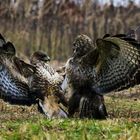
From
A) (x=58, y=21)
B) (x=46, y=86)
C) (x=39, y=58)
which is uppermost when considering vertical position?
(x=58, y=21)

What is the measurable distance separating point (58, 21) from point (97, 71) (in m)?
14.0

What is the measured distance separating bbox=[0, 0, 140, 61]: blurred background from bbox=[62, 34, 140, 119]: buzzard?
12.2 metres

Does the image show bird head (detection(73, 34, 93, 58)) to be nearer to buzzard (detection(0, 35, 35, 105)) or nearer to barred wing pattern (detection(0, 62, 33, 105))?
buzzard (detection(0, 35, 35, 105))

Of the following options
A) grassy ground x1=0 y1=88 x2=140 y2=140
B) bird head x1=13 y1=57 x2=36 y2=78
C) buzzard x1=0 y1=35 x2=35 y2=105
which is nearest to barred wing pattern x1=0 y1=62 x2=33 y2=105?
buzzard x1=0 y1=35 x2=35 y2=105

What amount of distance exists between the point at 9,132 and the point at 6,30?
46.8 feet

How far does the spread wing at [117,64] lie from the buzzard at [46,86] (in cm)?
55

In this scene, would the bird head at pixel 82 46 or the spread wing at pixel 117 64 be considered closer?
the spread wing at pixel 117 64

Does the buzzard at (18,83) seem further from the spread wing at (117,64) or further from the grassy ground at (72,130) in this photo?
the spread wing at (117,64)

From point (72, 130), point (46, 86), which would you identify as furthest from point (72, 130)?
point (46, 86)

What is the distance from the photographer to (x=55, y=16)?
76.5 feet

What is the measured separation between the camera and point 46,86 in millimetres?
9727

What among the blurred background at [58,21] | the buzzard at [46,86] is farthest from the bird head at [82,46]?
the blurred background at [58,21]

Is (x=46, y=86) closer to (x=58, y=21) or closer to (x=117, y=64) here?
(x=117, y=64)

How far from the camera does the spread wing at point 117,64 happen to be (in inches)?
358
